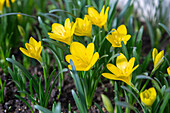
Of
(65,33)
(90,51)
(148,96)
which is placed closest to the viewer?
(148,96)

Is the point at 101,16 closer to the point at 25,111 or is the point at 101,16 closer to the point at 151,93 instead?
the point at 151,93

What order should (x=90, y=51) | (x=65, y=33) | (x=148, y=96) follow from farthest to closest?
(x=65, y=33) < (x=90, y=51) < (x=148, y=96)

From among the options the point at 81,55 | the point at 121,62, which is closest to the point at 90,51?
the point at 81,55

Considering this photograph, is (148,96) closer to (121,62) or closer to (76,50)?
(121,62)

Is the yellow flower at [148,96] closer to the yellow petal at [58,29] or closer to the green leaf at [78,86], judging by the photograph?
the green leaf at [78,86]

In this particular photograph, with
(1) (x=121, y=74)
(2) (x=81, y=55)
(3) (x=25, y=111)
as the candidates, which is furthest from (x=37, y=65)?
(1) (x=121, y=74)

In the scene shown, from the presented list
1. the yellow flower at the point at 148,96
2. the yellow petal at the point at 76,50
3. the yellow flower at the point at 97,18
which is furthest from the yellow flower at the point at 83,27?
the yellow flower at the point at 148,96
